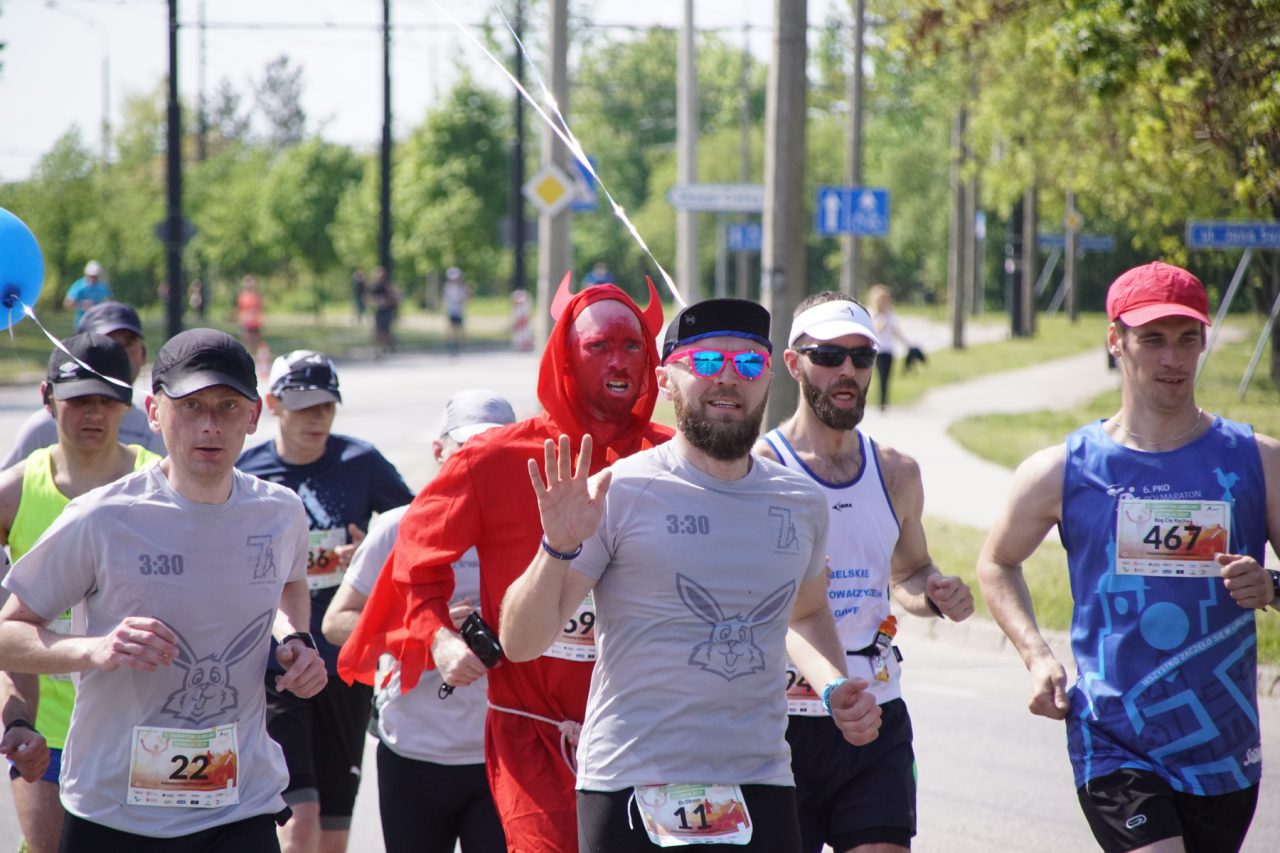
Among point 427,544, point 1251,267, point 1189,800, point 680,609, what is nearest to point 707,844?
point 680,609

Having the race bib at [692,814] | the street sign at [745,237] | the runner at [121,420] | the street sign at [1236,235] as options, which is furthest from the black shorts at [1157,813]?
the street sign at [745,237]

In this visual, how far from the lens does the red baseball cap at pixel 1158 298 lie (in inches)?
173

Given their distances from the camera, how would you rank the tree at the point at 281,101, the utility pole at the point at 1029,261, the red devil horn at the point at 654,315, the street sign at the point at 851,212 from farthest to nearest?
the tree at the point at 281,101
the utility pole at the point at 1029,261
the street sign at the point at 851,212
the red devil horn at the point at 654,315

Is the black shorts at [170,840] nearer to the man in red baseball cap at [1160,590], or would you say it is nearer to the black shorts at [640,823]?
the black shorts at [640,823]

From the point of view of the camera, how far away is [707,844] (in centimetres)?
357

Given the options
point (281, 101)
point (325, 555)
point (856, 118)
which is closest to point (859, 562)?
point (325, 555)

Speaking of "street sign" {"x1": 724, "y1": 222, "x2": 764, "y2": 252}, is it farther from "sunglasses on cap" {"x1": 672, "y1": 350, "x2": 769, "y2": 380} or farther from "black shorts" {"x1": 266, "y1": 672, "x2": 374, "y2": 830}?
"sunglasses on cap" {"x1": 672, "y1": 350, "x2": 769, "y2": 380}

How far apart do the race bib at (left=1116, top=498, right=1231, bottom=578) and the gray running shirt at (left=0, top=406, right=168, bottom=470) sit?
11.7ft

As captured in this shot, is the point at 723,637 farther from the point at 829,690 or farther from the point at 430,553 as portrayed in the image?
the point at 430,553

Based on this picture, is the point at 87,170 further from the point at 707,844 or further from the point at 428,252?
the point at 707,844

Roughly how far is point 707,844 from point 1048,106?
1002 inches

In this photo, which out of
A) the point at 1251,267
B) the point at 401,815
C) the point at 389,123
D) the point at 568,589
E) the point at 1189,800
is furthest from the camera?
the point at 389,123

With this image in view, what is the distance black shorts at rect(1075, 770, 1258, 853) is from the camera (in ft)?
13.6

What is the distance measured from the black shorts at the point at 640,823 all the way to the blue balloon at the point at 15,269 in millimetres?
2215
